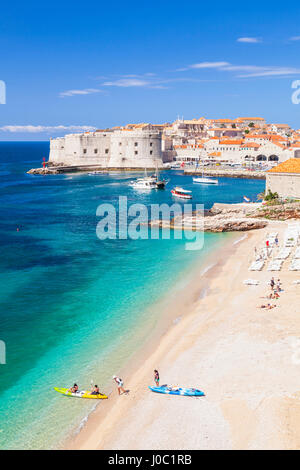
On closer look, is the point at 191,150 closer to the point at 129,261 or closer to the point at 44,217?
the point at 44,217

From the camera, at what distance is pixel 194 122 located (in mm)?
120812

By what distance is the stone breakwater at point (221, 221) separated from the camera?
92.6ft

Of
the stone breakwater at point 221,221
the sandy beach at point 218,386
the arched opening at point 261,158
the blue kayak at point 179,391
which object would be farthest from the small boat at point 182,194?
the arched opening at point 261,158

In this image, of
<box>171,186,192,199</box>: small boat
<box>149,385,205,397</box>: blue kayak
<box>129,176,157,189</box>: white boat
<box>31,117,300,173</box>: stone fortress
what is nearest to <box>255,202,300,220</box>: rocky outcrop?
<box>171,186,192,199</box>: small boat

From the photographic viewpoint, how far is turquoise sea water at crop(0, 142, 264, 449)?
1026 centimetres

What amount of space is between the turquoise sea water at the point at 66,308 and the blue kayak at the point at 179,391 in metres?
1.40

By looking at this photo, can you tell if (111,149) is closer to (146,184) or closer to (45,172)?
(45,172)

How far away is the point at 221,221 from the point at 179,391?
64.8 feet

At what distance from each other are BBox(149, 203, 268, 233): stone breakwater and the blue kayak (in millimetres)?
18675

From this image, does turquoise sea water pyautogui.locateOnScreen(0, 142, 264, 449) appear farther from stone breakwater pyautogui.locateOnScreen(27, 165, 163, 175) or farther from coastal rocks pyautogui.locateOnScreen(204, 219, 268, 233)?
stone breakwater pyautogui.locateOnScreen(27, 165, 163, 175)

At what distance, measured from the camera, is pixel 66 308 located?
15953 millimetres

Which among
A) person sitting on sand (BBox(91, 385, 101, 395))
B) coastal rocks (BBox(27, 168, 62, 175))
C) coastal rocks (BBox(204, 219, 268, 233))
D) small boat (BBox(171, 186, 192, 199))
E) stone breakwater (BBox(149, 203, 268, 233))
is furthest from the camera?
coastal rocks (BBox(27, 168, 62, 175))

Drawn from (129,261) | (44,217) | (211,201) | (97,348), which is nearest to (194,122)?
(211,201)
